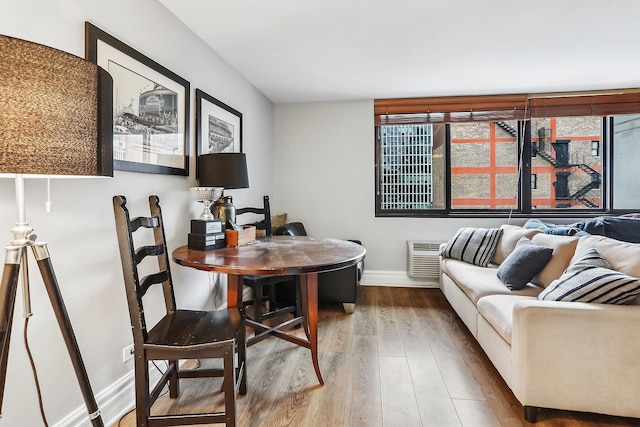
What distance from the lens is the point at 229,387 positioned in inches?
55.1

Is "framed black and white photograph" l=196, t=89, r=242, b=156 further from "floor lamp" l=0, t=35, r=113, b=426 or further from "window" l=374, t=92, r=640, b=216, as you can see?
"window" l=374, t=92, r=640, b=216

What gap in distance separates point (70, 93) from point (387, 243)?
358 centimetres

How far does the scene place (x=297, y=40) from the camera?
246 cm

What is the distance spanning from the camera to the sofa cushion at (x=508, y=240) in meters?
2.96

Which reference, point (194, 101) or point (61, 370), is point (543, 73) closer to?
point (194, 101)

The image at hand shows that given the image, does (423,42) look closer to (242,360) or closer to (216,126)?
(216,126)

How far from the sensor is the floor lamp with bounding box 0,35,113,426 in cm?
74

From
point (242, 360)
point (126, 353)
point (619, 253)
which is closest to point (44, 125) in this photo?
point (126, 353)

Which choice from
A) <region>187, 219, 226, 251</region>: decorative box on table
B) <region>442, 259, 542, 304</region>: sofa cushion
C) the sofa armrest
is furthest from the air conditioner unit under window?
<region>187, 219, 226, 251</region>: decorative box on table

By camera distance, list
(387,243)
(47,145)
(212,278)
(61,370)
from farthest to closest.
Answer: (387,243), (212,278), (61,370), (47,145)

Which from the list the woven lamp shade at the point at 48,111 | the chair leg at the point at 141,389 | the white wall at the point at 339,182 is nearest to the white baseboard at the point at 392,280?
the white wall at the point at 339,182

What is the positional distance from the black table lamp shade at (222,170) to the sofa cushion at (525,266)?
2025 mm

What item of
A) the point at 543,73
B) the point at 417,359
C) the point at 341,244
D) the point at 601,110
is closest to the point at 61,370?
the point at 341,244

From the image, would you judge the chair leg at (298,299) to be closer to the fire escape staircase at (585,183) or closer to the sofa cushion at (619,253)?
the sofa cushion at (619,253)
